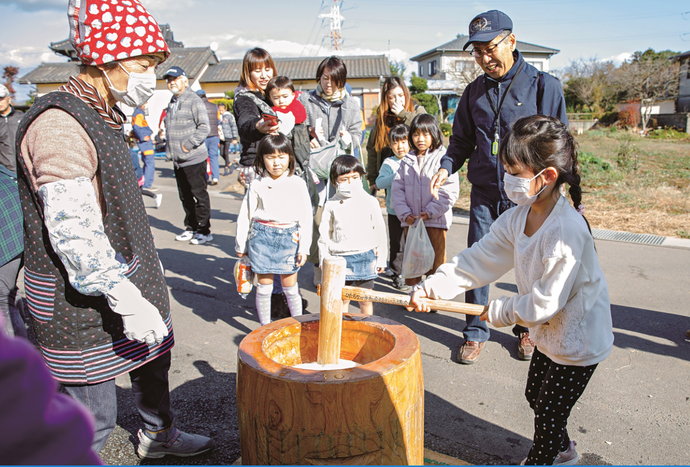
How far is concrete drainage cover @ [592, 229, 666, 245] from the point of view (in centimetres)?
586

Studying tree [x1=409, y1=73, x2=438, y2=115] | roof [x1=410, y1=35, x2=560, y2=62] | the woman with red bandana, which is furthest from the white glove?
roof [x1=410, y1=35, x2=560, y2=62]

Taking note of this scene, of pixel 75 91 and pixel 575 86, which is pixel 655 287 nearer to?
pixel 75 91

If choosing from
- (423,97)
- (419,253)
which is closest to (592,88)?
(423,97)

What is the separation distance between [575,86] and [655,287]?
1432 inches

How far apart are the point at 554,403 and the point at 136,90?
81.5 inches

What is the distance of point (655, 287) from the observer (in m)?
4.54

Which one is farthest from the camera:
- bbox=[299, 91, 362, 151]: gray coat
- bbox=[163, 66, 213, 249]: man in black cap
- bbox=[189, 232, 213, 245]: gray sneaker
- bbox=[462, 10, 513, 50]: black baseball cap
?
bbox=[189, 232, 213, 245]: gray sneaker

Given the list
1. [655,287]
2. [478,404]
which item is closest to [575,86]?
[655,287]

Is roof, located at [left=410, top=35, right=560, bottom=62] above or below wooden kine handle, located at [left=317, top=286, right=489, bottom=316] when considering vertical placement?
above

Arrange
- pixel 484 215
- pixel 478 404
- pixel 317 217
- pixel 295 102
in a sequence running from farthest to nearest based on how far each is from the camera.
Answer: pixel 317 217, pixel 295 102, pixel 484 215, pixel 478 404

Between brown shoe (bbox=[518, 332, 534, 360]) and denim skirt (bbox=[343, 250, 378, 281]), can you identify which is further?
denim skirt (bbox=[343, 250, 378, 281])

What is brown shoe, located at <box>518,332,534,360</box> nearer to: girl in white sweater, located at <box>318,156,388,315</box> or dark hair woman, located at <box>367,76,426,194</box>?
girl in white sweater, located at <box>318,156,388,315</box>

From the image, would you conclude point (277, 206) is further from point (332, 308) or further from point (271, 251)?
point (332, 308)

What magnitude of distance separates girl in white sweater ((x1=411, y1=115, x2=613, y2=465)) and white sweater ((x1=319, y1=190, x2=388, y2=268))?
1464 millimetres
